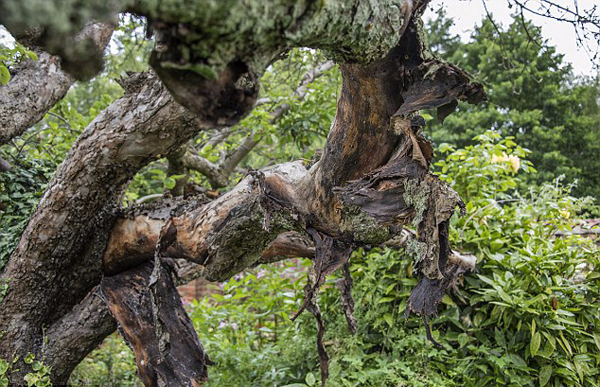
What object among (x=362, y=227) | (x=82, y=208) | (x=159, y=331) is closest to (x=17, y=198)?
(x=82, y=208)

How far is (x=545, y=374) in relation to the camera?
2.44 m

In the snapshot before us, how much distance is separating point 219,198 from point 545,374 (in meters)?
1.95

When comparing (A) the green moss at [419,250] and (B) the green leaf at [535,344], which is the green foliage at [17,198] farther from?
(B) the green leaf at [535,344]

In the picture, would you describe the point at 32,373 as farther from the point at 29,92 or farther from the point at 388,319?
the point at 388,319

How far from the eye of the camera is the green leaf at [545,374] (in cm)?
241

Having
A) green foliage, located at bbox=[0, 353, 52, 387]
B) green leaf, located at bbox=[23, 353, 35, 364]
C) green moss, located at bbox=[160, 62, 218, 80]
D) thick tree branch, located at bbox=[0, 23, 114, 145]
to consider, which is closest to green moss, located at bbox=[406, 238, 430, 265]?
green moss, located at bbox=[160, 62, 218, 80]

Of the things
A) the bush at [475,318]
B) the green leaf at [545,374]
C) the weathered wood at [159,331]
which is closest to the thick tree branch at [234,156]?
the bush at [475,318]

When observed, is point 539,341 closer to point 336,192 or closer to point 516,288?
point 516,288

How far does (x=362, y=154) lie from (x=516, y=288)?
162cm

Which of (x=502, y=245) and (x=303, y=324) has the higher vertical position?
(x=502, y=245)

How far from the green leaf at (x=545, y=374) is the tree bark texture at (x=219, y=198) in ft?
3.75

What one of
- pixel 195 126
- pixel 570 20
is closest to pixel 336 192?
pixel 195 126

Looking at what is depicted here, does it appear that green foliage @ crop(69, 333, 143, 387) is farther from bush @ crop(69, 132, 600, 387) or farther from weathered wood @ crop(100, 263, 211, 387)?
weathered wood @ crop(100, 263, 211, 387)

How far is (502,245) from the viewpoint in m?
2.91
